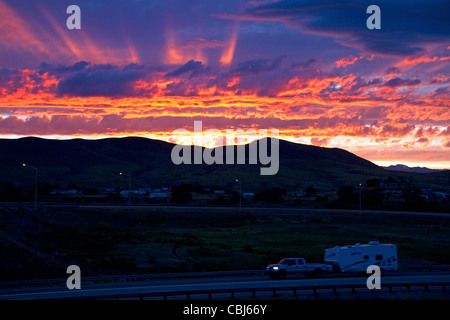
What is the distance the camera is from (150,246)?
57.4 m

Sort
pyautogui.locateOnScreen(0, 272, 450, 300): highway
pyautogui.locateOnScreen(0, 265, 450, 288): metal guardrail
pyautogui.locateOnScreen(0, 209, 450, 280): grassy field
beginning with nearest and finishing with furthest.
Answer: pyautogui.locateOnScreen(0, 272, 450, 300): highway < pyautogui.locateOnScreen(0, 265, 450, 288): metal guardrail < pyautogui.locateOnScreen(0, 209, 450, 280): grassy field

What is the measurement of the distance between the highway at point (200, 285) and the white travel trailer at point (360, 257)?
5.04 feet

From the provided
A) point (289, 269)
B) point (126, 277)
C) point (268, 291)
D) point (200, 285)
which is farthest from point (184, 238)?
point (268, 291)

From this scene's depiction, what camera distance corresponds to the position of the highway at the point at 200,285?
2820 cm

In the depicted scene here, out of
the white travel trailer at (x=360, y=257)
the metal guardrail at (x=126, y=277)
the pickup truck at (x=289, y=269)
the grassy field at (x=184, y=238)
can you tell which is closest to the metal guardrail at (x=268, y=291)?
the pickup truck at (x=289, y=269)

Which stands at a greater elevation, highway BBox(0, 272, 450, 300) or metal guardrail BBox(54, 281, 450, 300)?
metal guardrail BBox(54, 281, 450, 300)

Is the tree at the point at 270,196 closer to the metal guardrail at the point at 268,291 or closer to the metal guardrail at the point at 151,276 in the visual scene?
the metal guardrail at the point at 151,276

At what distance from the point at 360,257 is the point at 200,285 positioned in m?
12.6

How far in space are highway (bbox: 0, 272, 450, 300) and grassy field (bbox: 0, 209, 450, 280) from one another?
24.7 feet

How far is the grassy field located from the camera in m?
43.0

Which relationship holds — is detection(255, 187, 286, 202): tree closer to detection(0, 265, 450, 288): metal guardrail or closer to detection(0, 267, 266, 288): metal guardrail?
detection(0, 265, 450, 288): metal guardrail
